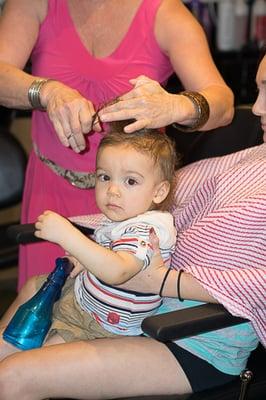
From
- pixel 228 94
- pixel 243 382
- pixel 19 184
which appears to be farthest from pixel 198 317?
pixel 19 184

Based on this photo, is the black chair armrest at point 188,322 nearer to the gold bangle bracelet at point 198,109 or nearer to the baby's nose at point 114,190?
the baby's nose at point 114,190

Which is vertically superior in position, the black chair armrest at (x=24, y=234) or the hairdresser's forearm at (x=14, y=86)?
the hairdresser's forearm at (x=14, y=86)

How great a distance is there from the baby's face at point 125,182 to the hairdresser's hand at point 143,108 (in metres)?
0.06

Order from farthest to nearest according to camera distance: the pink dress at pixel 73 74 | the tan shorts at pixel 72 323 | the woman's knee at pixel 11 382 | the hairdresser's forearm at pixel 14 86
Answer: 1. the pink dress at pixel 73 74
2. the hairdresser's forearm at pixel 14 86
3. the tan shorts at pixel 72 323
4. the woman's knee at pixel 11 382

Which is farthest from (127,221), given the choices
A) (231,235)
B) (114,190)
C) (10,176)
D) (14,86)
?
(10,176)

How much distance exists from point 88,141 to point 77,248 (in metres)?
0.47

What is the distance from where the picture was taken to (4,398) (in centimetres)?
130

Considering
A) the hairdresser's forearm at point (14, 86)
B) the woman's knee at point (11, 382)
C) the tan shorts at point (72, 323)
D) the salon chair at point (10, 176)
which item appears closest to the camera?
the woman's knee at point (11, 382)

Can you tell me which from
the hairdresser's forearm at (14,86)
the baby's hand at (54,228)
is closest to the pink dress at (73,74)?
the hairdresser's forearm at (14,86)

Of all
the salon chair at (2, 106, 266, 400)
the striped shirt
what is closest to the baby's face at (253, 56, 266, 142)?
the salon chair at (2, 106, 266, 400)

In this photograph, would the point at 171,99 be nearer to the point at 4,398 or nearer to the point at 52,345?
the point at 52,345

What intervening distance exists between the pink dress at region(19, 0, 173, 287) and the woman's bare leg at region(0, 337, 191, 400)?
469 mm

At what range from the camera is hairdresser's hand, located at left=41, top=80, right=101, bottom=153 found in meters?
1.35

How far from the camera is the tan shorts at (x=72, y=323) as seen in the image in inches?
56.4
